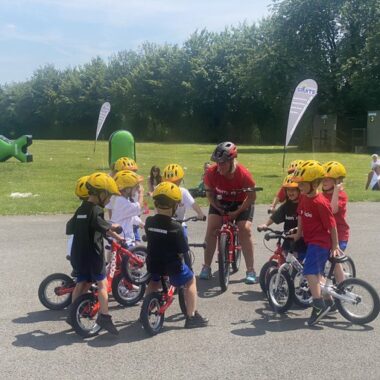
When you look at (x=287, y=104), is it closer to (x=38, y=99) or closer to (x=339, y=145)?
(x=339, y=145)

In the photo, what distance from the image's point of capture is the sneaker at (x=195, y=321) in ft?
18.2

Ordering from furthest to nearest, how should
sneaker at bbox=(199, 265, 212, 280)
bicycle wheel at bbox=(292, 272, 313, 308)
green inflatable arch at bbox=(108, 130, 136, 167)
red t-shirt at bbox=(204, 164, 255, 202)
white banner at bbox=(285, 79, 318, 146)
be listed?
green inflatable arch at bbox=(108, 130, 136, 167) < white banner at bbox=(285, 79, 318, 146) < sneaker at bbox=(199, 265, 212, 280) < red t-shirt at bbox=(204, 164, 255, 202) < bicycle wheel at bbox=(292, 272, 313, 308)

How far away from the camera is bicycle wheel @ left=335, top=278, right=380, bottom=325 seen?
561 centimetres

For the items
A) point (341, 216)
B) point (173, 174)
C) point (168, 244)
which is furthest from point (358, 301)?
point (173, 174)

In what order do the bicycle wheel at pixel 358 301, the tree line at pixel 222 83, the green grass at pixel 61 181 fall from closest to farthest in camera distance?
the bicycle wheel at pixel 358 301 < the green grass at pixel 61 181 < the tree line at pixel 222 83

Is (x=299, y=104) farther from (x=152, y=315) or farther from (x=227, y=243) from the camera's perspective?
(x=152, y=315)

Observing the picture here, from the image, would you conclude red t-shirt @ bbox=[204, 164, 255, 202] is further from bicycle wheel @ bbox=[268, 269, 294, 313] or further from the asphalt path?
bicycle wheel @ bbox=[268, 269, 294, 313]

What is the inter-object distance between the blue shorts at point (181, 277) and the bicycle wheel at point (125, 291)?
2.60 ft

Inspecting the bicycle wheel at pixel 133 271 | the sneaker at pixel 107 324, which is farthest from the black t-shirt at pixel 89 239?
the bicycle wheel at pixel 133 271

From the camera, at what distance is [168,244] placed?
5.45 meters

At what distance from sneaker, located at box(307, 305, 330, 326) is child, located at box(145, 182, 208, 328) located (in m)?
1.08

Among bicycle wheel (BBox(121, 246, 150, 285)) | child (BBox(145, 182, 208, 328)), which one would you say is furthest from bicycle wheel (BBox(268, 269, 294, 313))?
bicycle wheel (BBox(121, 246, 150, 285))

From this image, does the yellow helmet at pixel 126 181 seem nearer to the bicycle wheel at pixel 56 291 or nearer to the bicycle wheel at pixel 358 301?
the bicycle wheel at pixel 56 291

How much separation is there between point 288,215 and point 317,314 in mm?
1393
